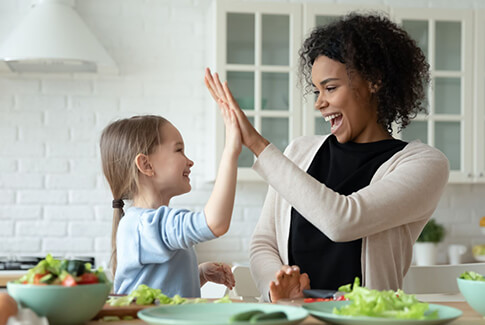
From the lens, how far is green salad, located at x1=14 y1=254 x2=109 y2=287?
98 cm

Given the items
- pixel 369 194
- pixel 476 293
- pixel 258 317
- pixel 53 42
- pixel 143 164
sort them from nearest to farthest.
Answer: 1. pixel 258 317
2. pixel 476 293
3. pixel 369 194
4. pixel 143 164
5. pixel 53 42

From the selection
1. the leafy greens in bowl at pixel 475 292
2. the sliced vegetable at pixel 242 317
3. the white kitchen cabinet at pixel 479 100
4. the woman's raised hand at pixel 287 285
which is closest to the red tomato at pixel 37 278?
the sliced vegetable at pixel 242 317

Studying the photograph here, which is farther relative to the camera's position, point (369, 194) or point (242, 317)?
point (369, 194)

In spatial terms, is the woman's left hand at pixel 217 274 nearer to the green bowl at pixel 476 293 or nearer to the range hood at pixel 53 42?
the green bowl at pixel 476 293

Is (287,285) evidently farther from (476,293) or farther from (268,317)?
(268,317)

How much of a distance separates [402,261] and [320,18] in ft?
7.43

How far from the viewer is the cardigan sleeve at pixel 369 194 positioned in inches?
59.3

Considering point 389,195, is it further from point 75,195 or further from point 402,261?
point 75,195

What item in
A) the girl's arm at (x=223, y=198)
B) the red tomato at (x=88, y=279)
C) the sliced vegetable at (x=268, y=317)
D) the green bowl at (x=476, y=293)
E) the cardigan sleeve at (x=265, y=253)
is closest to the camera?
the sliced vegetable at (x=268, y=317)

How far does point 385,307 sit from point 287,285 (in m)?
0.48

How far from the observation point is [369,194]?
5.28 feet

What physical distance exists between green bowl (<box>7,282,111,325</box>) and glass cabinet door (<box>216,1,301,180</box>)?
2.70 m

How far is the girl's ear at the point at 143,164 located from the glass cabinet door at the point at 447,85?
7.70ft

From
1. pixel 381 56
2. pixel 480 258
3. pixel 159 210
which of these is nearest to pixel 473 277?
pixel 159 210
